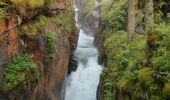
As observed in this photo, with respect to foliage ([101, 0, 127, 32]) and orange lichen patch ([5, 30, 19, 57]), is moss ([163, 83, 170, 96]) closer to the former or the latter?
orange lichen patch ([5, 30, 19, 57])

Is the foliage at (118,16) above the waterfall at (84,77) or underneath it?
above

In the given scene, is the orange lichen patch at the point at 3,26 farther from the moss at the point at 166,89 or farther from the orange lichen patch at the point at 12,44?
the moss at the point at 166,89

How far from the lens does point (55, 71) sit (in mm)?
16062

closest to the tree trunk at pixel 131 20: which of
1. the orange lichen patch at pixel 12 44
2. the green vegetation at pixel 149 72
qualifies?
the green vegetation at pixel 149 72

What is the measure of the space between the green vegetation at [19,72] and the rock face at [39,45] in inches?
5.1

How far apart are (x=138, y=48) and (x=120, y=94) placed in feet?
9.43

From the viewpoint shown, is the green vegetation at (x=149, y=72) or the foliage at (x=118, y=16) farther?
the foliage at (x=118, y=16)

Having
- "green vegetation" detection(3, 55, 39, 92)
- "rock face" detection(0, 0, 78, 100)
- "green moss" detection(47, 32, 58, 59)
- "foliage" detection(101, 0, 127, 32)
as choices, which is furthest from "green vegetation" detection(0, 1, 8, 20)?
"foliage" detection(101, 0, 127, 32)

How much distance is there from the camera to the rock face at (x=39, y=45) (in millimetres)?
12023

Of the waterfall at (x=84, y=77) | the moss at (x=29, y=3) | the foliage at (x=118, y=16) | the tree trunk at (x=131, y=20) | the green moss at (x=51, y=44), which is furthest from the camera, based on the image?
the waterfall at (x=84, y=77)

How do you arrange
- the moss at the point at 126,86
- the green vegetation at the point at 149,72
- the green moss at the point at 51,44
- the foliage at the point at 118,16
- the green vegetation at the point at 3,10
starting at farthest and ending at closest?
the foliage at the point at 118,16, the green moss at the point at 51,44, the green vegetation at the point at 3,10, the moss at the point at 126,86, the green vegetation at the point at 149,72

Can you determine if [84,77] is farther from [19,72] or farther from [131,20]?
[19,72]

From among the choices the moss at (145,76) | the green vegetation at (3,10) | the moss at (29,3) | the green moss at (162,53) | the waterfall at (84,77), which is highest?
the moss at (29,3)

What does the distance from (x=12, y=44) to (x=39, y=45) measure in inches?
66.4
